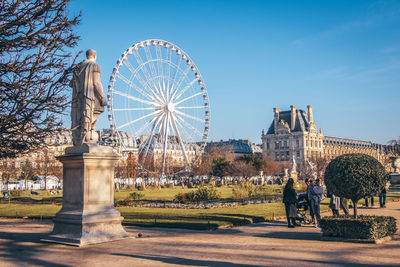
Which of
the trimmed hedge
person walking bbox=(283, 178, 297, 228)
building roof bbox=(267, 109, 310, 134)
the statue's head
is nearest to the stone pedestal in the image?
the statue's head

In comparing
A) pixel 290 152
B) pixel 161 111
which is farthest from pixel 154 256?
pixel 290 152

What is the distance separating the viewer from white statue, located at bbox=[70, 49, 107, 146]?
10.7 m

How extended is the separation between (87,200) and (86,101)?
8.08ft

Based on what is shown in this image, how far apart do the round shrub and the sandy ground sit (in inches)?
50.6

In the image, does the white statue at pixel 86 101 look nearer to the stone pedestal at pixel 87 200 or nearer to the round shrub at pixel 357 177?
the stone pedestal at pixel 87 200

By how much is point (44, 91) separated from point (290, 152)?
127358 mm

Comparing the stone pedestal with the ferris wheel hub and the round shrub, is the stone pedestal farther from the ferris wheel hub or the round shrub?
the ferris wheel hub

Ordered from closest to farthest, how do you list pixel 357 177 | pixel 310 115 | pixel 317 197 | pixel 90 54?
pixel 357 177, pixel 90 54, pixel 317 197, pixel 310 115

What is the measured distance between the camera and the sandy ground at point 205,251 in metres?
8.04

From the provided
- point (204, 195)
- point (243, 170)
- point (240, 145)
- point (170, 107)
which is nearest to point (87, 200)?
point (204, 195)

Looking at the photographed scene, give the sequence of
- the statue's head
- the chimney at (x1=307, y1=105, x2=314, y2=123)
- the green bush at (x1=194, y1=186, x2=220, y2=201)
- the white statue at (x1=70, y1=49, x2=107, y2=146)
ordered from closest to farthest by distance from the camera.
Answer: the white statue at (x1=70, y1=49, x2=107, y2=146) < the statue's head < the green bush at (x1=194, y1=186, x2=220, y2=201) < the chimney at (x1=307, y1=105, x2=314, y2=123)

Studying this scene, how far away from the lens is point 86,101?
10695mm

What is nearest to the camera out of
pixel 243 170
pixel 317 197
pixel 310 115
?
pixel 317 197

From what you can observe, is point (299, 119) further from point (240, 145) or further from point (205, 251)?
point (205, 251)
